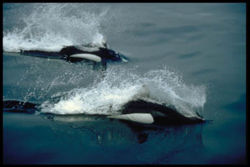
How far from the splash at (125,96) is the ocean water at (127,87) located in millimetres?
16

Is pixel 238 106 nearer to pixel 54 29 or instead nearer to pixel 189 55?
pixel 189 55

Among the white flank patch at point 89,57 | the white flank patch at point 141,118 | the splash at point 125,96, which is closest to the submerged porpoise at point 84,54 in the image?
the white flank patch at point 89,57

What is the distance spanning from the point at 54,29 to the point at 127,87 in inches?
193

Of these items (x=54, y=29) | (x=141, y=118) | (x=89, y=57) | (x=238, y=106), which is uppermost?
(x=54, y=29)

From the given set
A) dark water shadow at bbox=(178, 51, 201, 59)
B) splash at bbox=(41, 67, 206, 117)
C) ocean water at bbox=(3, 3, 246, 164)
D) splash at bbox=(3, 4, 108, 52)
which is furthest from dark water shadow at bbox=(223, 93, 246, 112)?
splash at bbox=(3, 4, 108, 52)

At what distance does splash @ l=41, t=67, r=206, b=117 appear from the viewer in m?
4.71

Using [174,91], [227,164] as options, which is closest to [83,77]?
[174,91]

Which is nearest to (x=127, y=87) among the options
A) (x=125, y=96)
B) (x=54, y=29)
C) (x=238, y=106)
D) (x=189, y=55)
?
(x=125, y=96)

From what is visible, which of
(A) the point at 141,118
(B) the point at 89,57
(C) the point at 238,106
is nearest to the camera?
(A) the point at 141,118

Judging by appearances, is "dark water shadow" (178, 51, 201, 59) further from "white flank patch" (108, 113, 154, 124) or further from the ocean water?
"white flank patch" (108, 113, 154, 124)

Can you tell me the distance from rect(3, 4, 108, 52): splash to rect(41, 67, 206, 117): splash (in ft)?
8.30

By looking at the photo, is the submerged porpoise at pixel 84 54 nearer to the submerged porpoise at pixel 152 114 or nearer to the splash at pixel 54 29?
the splash at pixel 54 29

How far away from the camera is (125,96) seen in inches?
192

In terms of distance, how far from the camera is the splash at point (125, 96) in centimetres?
471
